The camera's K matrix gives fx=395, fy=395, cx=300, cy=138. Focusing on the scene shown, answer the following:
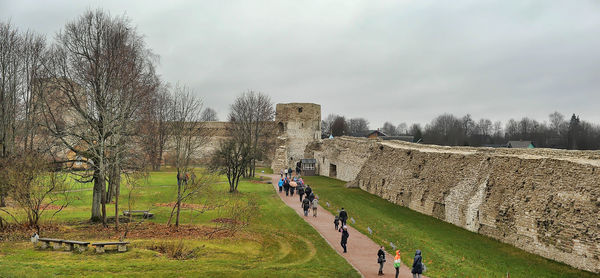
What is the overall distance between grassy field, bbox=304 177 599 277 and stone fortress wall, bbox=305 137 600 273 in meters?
0.61

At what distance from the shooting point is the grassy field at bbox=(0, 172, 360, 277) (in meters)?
11.6

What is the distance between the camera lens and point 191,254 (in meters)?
13.8

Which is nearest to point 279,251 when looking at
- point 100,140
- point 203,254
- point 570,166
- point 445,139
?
point 203,254

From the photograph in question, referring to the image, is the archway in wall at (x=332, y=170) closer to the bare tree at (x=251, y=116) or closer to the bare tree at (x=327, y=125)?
the bare tree at (x=251, y=116)

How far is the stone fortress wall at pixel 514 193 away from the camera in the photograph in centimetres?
1409

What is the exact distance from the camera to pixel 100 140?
18.3 m

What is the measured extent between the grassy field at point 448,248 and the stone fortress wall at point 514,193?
610 mm

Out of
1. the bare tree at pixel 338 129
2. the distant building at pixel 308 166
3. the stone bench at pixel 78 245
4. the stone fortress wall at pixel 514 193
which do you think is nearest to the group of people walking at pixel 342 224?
the stone fortress wall at pixel 514 193

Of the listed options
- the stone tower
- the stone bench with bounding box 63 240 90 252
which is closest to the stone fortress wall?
the stone bench with bounding box 63 240 90 252

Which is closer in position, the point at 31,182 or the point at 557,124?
the point at 31,182

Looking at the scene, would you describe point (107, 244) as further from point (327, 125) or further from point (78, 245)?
point (327, 125)

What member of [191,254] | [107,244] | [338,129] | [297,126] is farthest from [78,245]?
[338,129]

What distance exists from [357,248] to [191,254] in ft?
21.9

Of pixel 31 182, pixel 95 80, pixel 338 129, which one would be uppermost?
pixel 338 129
